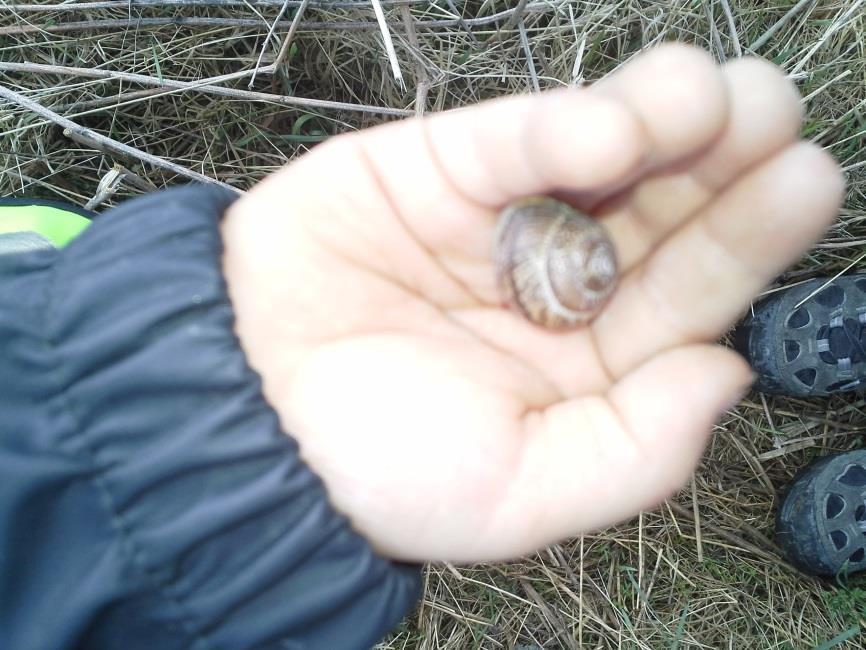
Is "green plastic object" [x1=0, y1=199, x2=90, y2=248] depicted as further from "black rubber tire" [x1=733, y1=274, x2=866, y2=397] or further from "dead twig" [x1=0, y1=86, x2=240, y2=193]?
"black rubber tire" [x1=733, y1=274, x2=866, y2=397]

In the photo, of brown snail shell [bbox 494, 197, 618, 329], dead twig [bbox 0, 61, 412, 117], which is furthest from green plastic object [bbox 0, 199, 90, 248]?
brown snail shell [bbox 494, 197, 618, 329]

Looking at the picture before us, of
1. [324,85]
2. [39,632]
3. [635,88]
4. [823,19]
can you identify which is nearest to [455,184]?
[635,88]

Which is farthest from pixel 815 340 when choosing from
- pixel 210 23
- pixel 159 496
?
pixel 210 23

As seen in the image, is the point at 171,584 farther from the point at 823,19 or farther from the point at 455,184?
the point at 823,19

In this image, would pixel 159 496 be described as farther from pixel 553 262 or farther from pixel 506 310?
pixel 553 262

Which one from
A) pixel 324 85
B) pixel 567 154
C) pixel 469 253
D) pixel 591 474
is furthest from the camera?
pixel 324 85

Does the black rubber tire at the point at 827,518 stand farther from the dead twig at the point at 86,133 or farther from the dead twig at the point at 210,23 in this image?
the dead twig at the point at 86,133
